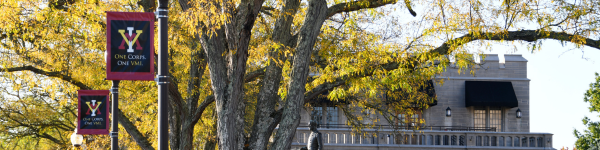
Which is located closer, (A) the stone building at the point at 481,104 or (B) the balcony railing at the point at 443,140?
(B) the balcony railing at the point at 443,140

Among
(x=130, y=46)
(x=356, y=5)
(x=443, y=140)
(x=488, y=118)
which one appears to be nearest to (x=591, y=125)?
(x=488, y=118)

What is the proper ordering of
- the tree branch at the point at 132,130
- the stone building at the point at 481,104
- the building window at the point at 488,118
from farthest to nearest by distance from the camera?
the building window at the point at 488,118 < the stone building at the point at 481,104 < the tree branch at the point at 132,130

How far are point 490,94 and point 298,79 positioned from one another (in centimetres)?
2509

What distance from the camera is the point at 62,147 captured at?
2523 cm

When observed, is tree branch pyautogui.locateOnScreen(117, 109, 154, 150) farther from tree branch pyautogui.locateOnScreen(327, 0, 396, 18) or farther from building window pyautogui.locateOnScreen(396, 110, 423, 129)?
building window pyautogui.locateOnScreen(396, 110, 423, 129)

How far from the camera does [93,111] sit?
42.1 ft

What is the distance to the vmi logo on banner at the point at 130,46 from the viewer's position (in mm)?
7789

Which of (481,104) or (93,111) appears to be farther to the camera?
(481,104)

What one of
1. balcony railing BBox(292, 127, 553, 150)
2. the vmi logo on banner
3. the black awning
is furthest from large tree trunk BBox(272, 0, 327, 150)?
the black awning

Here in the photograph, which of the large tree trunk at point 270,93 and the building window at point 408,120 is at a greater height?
the large tree trunk at point 270,93

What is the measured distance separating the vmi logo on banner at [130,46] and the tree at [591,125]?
3322 cm

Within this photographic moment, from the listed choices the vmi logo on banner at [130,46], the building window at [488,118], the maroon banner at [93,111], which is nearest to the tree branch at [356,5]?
the maroon banner at [93,111]

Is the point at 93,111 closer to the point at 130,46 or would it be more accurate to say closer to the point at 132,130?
the point at 132,130

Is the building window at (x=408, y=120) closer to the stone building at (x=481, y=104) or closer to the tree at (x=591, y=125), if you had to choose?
the stone building at (x=481, y=104)
